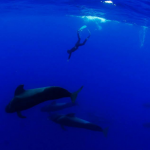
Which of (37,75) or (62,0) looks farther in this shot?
(37,75)

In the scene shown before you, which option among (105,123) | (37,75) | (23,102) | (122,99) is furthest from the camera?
(37,75)

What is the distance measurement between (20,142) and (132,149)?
10.4 m

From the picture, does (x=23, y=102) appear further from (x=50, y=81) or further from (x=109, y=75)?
(x=109, y=75)

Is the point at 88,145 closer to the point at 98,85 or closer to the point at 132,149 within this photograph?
the point at 132,149

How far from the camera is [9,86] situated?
2588cm

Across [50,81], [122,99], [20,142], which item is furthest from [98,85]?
[20,142]

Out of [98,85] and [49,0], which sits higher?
[49,0]

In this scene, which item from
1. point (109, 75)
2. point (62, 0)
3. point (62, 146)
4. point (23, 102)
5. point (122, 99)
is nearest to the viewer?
point (23, 102)

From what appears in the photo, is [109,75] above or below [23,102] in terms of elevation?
below

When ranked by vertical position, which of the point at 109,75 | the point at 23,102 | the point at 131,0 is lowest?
the point at 109,75

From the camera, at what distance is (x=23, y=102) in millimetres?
4242

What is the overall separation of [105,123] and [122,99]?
909 cm

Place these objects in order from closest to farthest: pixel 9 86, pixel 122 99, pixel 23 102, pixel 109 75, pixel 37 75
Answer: pixel 23 102 → pixel 122 99 → pixel 9 86 → pixel 37 75 → pixel 109 75

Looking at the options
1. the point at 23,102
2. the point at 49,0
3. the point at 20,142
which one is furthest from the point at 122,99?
the point at 23,102
